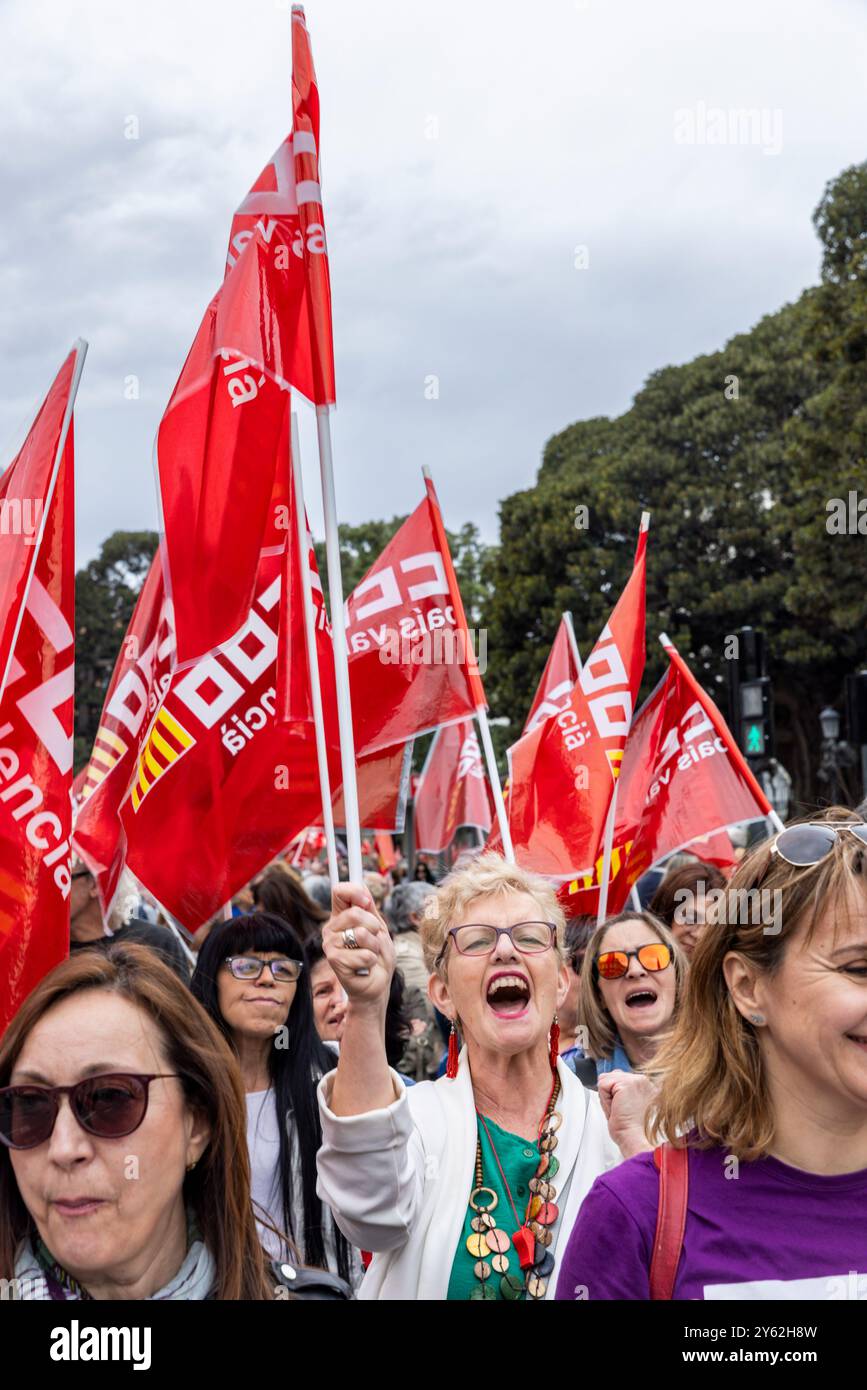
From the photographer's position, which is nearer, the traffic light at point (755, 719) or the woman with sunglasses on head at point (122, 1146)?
the woman with sunglasses on head at point (122, 1146)

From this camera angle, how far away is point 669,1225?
2256 mm

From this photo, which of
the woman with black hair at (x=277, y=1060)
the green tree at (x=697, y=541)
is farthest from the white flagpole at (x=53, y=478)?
the green tree at (x=697, y=541)

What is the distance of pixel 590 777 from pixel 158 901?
2.71m

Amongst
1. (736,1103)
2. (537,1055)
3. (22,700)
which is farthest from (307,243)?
(736,1103)

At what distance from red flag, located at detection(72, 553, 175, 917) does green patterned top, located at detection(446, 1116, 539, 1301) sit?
9.82 feet

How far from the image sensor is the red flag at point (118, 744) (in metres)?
6.18

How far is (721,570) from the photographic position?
34375mm

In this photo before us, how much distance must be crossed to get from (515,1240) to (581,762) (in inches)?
180

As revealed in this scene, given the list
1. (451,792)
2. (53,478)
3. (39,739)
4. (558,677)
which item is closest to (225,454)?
(53,478)

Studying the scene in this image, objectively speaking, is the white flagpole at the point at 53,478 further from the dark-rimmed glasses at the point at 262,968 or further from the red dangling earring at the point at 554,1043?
the red dangling earring at the point at 554,1043

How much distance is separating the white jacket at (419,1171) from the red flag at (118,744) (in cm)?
297

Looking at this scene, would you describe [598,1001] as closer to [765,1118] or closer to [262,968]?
[262,968]
